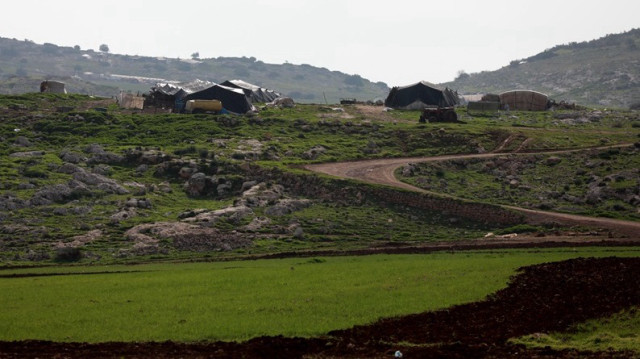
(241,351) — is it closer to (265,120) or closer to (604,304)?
(604,304)

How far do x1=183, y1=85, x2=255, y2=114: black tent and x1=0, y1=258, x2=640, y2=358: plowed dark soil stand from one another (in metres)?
77.1

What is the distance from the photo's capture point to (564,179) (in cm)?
8231

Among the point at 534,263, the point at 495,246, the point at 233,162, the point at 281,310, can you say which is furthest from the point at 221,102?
the point at 281,310

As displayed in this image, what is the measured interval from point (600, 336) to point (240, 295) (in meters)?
17.8

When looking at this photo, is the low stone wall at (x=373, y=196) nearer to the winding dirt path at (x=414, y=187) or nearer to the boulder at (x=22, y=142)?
the winding dirt path at (x=414, y=187)

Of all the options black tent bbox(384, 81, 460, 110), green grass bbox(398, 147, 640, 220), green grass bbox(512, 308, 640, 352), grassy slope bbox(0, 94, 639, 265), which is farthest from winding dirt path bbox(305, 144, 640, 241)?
black tent bbox(384, 81, 460, 110)

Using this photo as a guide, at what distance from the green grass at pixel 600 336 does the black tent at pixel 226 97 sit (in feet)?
279

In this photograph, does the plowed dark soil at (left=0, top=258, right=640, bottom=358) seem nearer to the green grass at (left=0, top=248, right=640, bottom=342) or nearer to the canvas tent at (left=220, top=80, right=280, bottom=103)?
the green grass at (left=0, top=248, right=640, bottom=342)

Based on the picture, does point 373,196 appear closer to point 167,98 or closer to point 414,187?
point 414,187

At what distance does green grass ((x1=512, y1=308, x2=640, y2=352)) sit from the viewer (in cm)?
3033

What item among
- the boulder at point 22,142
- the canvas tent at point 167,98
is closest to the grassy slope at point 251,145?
the boulder at point 22,142

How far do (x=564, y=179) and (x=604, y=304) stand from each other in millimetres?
47892

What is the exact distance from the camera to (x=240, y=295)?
136 feet

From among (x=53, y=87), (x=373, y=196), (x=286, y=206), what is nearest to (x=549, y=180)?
(x=373, y=196)
